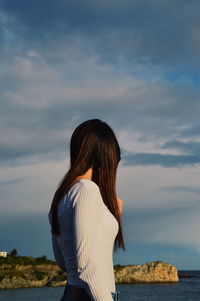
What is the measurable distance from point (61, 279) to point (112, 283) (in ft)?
276

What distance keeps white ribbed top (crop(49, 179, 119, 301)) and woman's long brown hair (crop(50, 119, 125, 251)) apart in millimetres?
68

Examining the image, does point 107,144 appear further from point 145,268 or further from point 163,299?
point 145,268

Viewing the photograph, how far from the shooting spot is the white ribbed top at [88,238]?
2.31 meters

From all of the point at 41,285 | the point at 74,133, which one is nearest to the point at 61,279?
the point at 41,285

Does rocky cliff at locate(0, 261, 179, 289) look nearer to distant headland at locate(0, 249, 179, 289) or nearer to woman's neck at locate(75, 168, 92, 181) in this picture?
distant headland at locate(0, 249, 179, 289)

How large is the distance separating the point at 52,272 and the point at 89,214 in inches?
3339

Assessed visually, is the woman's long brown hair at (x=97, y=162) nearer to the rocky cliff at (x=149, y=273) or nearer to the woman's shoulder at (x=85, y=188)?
the woman's shoulder at (x=85, y=188)

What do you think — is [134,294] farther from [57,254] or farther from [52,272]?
[57,254]

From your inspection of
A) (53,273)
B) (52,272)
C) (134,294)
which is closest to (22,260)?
(52,272)

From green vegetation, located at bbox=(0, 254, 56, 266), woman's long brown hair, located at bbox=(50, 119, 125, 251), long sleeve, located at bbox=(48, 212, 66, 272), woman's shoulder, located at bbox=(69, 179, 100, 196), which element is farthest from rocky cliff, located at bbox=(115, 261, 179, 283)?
woman's shoulder, located at bbox=(69, 179, 100, 196)

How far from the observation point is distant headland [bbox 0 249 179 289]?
81250 mm

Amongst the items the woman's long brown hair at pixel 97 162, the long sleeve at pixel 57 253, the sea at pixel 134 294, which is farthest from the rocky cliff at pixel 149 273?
the woman's long brown hair at pixel 97 162

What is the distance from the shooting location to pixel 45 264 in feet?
281

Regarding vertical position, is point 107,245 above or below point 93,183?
below
